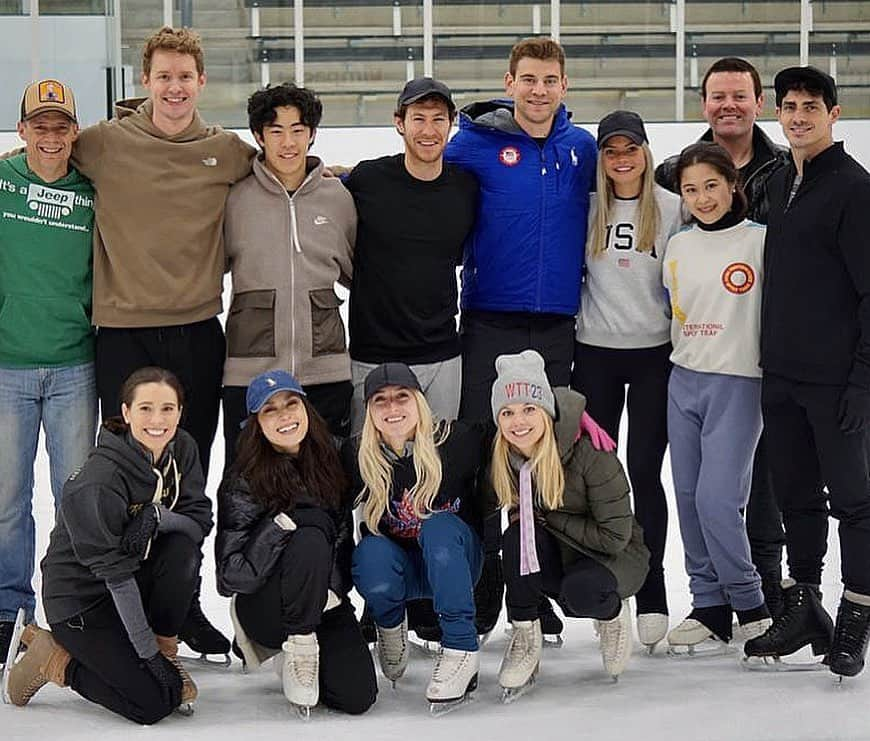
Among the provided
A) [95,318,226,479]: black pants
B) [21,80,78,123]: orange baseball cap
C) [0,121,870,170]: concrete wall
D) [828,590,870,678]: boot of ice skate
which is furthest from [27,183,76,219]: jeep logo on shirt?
[0,121,870,170]: concrete wall

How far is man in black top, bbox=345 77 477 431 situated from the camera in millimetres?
3445

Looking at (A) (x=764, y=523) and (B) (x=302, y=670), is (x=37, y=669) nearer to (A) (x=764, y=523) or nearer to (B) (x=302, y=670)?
(B) (x=302, y=670)

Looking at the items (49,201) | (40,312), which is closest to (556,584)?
(40,312)

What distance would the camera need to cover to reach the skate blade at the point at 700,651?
3408 millimetres

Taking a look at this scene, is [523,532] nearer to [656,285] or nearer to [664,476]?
[656,285]

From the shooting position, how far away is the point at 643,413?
350 centimetres

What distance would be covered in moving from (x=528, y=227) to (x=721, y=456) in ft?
2.45

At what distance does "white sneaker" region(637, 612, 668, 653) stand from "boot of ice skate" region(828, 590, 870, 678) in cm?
44

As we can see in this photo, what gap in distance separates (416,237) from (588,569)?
0.93 meters

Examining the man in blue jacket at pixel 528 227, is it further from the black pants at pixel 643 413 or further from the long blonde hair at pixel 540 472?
the long blonde hair at pixel 540 472

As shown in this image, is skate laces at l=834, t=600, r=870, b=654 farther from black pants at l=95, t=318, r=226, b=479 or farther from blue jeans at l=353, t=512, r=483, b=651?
black pants at l=95, t=318, r=226, b=479

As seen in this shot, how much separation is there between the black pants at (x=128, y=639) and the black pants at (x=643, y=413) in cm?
108

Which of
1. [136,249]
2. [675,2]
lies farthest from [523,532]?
[675,2]

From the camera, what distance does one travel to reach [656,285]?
3451 mm
